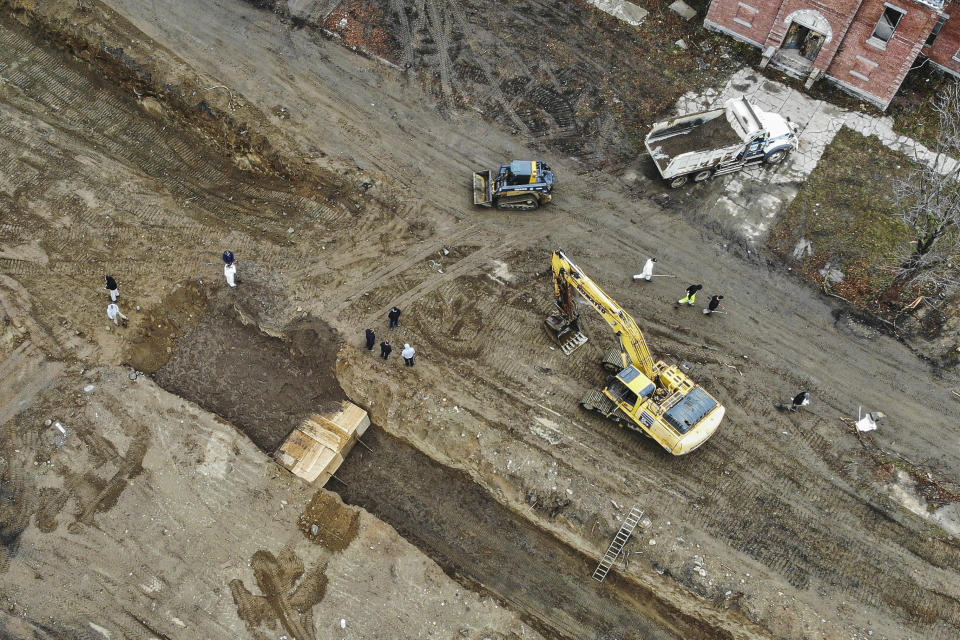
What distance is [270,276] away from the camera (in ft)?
70.9

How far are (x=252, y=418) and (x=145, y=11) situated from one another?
16.9 meters

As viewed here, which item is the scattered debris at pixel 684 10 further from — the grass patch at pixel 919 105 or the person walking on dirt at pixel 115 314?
the person walking on dirt at pixel 115 314

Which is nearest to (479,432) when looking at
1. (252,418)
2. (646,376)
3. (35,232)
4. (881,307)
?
(646,376)

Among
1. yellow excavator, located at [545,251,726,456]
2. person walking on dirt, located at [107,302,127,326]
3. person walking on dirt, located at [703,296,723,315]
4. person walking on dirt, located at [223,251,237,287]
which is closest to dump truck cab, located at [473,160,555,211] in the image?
yellow excavator, located at [545,251,726,456]

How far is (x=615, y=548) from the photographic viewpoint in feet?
58.0

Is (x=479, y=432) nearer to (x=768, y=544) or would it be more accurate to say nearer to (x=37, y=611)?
(x=768, y=544)

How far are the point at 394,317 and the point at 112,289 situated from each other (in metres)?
7.92

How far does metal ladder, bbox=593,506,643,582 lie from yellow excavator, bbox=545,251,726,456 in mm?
2043

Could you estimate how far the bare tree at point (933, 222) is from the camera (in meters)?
19.8

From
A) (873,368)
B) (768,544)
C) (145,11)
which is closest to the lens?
(768,544)

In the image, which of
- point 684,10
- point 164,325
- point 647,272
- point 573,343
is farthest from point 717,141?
point 164,325

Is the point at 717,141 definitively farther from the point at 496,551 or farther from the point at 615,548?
the point at 496,551

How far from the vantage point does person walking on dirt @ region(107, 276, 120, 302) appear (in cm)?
2017

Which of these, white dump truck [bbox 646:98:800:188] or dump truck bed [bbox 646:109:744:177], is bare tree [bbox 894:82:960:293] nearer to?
white dump truck [bbox 646:98:800:188]
